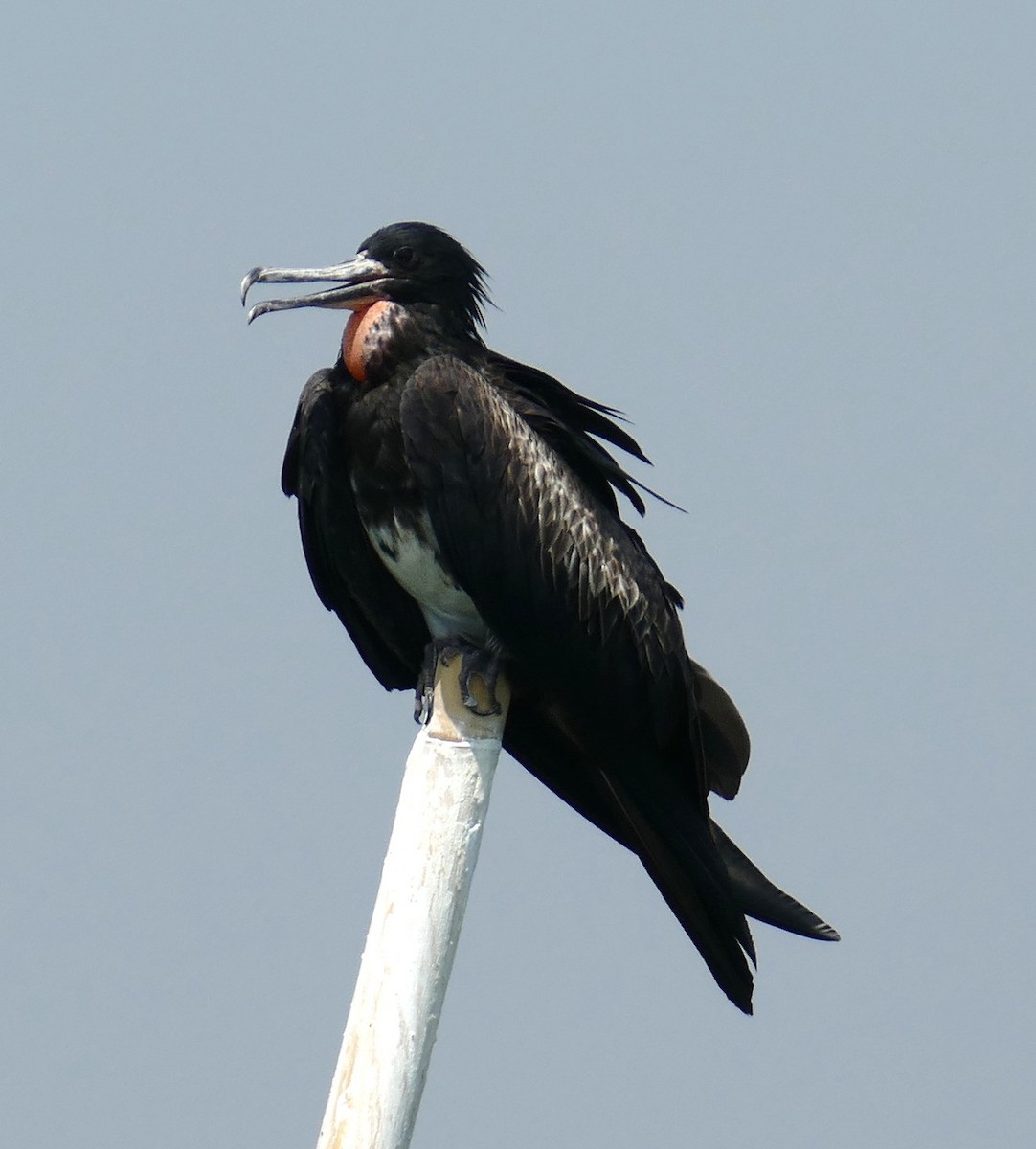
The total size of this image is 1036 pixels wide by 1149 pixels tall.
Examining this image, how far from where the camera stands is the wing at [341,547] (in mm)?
6957

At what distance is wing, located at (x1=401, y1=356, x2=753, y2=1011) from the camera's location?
21.9ft

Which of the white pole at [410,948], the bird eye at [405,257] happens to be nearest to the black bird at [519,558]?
the bird eye at [405,257]

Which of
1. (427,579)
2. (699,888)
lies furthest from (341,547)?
(699,888)

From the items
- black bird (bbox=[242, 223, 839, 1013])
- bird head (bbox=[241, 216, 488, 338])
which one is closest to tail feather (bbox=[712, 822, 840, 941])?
black bird (bbox=[242, 223, 839, 1013])

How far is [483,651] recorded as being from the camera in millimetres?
6863

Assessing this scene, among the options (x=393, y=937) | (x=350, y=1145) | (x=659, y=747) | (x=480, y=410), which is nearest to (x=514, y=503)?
(x=480, y=410)

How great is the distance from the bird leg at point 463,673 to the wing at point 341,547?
165mm

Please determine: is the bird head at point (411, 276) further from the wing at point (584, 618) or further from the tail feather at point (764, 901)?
the tail feather at point (764, 901)

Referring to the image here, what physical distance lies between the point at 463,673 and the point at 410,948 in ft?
3.41

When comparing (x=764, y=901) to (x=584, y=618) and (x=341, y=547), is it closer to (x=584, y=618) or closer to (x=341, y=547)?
(x=584, y=618)

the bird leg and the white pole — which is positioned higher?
the bird leg

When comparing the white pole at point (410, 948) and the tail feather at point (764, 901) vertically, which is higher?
the tail feather at point (764, 901)

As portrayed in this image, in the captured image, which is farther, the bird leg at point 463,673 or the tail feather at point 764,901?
the tail feather at point 764,901

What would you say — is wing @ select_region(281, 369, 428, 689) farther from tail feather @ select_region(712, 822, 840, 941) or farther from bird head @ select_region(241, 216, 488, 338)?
tail feather @ select_region(712, 822, 840, 941)
